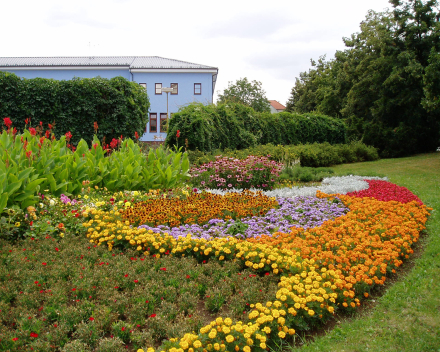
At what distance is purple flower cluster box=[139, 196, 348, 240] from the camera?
4566 millimetres

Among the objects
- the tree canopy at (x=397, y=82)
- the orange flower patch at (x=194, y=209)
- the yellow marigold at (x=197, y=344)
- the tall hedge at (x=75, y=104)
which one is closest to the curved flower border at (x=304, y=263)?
the yellow marigold at (x=197, y=344)

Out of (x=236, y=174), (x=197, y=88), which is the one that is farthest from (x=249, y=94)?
(x=236, y=174)

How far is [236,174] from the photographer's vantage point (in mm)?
8391

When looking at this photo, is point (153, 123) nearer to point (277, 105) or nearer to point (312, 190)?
point (312, 190)

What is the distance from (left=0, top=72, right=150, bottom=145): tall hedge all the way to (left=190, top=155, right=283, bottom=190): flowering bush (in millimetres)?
Result: 6131

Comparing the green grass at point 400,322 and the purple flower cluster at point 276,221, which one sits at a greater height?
the purple flower cluster at point 276,221

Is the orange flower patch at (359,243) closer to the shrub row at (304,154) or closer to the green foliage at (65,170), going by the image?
the green foliage at (65,170)

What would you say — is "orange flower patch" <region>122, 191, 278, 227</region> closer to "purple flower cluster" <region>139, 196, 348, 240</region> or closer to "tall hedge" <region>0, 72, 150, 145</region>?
"purple flower cluster" <region>139, 196, 348, 240</region>

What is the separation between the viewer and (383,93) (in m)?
20.0

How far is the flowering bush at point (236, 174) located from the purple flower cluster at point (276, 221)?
1913mm

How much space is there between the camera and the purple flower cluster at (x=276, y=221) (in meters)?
4.57

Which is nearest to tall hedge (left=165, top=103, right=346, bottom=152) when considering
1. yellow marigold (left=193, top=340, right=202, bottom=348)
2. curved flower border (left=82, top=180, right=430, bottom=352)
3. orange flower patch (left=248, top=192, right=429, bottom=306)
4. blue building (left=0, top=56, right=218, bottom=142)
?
orange flower patch (left=248, top=192, right=429, bottom=306)

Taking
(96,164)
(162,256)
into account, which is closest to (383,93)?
(96,164)

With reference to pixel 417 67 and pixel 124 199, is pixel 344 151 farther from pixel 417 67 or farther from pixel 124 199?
pixel 124 199
